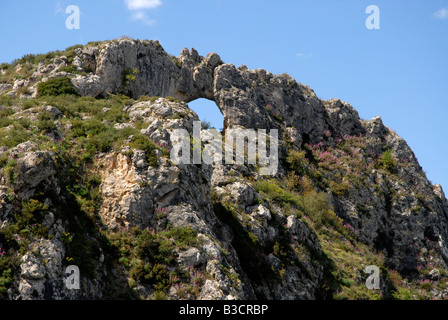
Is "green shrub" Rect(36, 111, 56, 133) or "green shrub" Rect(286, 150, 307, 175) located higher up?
"green shrub" Rect(286, 150, 307, 175)

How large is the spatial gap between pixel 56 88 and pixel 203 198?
786 inches

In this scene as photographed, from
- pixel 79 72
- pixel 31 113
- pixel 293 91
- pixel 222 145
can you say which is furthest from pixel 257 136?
pixel 31 113

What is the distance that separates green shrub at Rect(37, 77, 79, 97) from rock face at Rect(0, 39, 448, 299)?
0.94m

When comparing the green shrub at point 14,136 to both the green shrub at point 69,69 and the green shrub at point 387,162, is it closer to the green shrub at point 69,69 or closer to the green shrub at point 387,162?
the green shrub at point 69,69

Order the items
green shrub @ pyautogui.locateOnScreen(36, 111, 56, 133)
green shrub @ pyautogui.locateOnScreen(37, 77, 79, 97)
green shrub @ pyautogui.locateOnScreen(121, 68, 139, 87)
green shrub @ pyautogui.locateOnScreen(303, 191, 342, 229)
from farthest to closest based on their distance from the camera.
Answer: green shrub @ pyautogui.locateOnScreen(121, 68, 139, 87) < green shrub @ pyautogui.locateOnScreen(303, 191, 342, 229) < green shrub @ pyautogui.locateOnScreen(37, 77, 79, 97) < green shrub @ pyautogui.locateOnScreen(36, 111, 56, 133)

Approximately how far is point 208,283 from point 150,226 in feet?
16.4

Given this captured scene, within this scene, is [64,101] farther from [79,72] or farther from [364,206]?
[364,206]

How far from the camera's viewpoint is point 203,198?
1194 inches

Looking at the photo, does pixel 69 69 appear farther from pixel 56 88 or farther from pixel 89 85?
pixel 56 88

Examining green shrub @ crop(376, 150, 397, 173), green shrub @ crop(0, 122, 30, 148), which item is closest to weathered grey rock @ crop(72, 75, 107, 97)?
green shrub @ crop(0, 122, 30, 148)

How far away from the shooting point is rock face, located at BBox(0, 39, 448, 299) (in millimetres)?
23562

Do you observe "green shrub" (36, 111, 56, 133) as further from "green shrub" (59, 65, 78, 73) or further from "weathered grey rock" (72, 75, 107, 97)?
"green shrub" (59, 65, 78, 73)

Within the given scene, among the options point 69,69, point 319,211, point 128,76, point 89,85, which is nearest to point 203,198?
point 319,211

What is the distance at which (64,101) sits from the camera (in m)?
38.3
